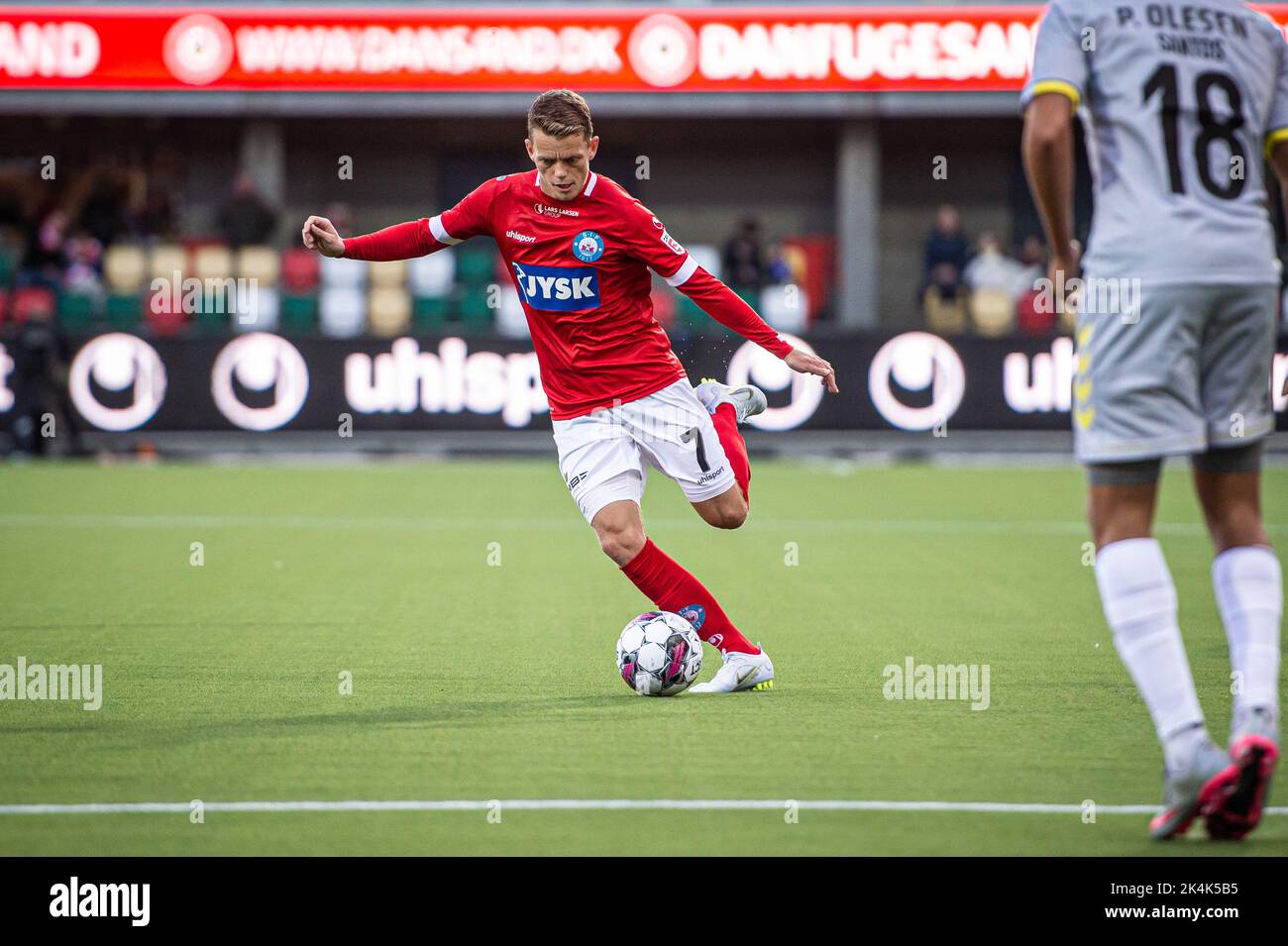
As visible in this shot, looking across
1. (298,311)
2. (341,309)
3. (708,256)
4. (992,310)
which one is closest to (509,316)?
(341,309)

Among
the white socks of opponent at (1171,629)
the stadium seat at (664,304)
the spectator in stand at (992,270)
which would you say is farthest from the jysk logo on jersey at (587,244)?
the spectator in stand at (992,270)

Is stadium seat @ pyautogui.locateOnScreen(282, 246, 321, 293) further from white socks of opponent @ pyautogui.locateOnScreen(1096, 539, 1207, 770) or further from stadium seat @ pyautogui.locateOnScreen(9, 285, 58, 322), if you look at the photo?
white socks of opponent @ pyautogui.locateOnScreen(1096, 539, 1207, 770)

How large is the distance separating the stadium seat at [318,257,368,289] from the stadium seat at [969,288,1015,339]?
25.7 ft

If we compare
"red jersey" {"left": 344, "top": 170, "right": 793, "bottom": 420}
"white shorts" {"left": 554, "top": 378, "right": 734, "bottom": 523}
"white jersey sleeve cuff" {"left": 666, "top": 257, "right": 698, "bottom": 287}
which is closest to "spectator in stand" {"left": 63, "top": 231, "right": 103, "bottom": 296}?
"red jersey" {"left": 344, "top": 170, "right": 793, "bottom": 420}

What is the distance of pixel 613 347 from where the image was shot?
6.48m

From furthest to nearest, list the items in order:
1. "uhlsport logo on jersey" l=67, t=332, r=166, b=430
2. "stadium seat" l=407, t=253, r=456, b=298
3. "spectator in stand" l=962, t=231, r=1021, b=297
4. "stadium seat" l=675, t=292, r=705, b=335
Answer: "stadium seat" l=407, t=253, r=456, b=298
"spectator in stand" l=962, t=231, r=1021, b=297
"stadium seat" l=675, t=292, r=705, b=335
"uhlsport logo on jersey" l=67, t=332, r=166, b=430

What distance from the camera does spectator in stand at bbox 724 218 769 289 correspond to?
21766 mm

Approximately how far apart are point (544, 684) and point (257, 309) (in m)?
15.1

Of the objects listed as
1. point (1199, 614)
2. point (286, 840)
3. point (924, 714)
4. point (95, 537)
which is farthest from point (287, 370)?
point (286, 840)

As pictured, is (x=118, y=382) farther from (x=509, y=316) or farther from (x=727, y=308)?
(x=727, y=308)

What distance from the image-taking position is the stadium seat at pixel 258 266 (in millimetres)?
22406

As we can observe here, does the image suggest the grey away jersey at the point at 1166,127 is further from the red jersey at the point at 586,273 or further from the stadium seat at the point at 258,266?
the stadium seat at the point at 258,266

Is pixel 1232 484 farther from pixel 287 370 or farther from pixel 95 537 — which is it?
pixel 287 370

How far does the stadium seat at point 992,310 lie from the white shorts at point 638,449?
49.7 ft
